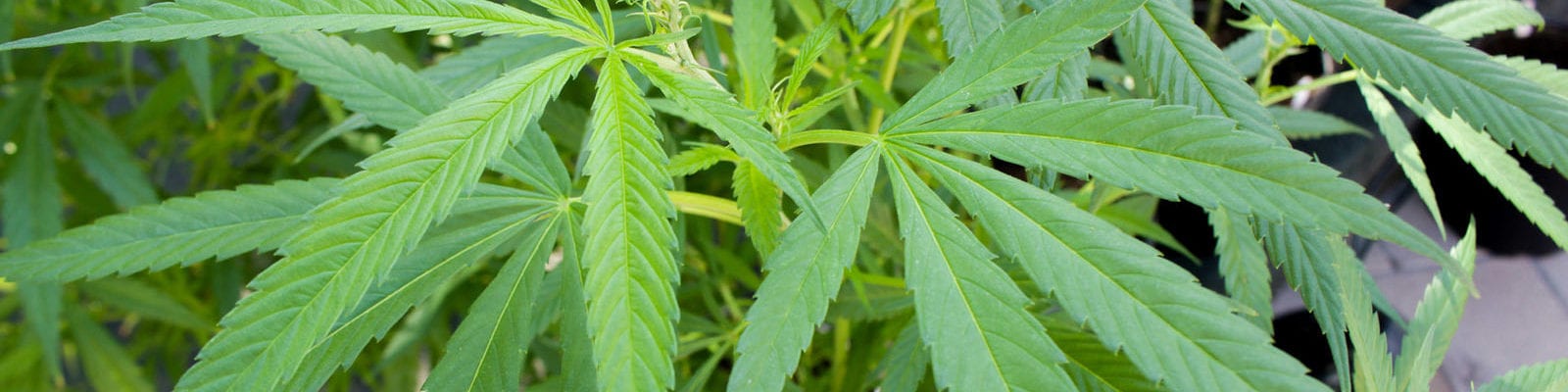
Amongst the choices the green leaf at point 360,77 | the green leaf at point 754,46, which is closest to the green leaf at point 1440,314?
the green leaf at point 754,46

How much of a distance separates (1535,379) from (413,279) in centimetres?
46

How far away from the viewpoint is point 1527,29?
904 millimetres

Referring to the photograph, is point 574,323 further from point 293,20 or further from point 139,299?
point 139,299

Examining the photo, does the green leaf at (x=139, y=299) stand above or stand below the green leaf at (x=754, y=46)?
below

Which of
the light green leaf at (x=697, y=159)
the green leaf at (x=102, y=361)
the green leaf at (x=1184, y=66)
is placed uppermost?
the green leaf at (x=1184, y=66)

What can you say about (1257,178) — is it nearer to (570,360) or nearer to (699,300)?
(570,360)

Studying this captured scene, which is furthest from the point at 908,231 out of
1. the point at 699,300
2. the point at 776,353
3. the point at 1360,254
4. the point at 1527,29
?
the point at 1527,29

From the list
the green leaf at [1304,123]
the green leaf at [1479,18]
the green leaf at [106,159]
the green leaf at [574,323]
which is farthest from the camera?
the green leaf at [106,159]

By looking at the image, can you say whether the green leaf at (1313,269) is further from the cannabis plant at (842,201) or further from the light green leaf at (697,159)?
the light green leaf at (697,159)

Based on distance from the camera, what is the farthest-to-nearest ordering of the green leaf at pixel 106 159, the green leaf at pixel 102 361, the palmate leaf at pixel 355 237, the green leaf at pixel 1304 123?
the green leaf at pixel 102 361 < the green leaf at pixel 106 159 < the green leaf at pixel 1304 123 < the palmate leaf at pixel 355 237

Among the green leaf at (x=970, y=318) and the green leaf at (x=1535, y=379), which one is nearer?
the green leaf at (x=970, y=318)

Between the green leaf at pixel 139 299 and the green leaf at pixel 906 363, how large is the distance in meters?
0.66

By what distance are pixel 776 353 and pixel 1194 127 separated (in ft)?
0.49

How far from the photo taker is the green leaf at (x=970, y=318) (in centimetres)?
30
